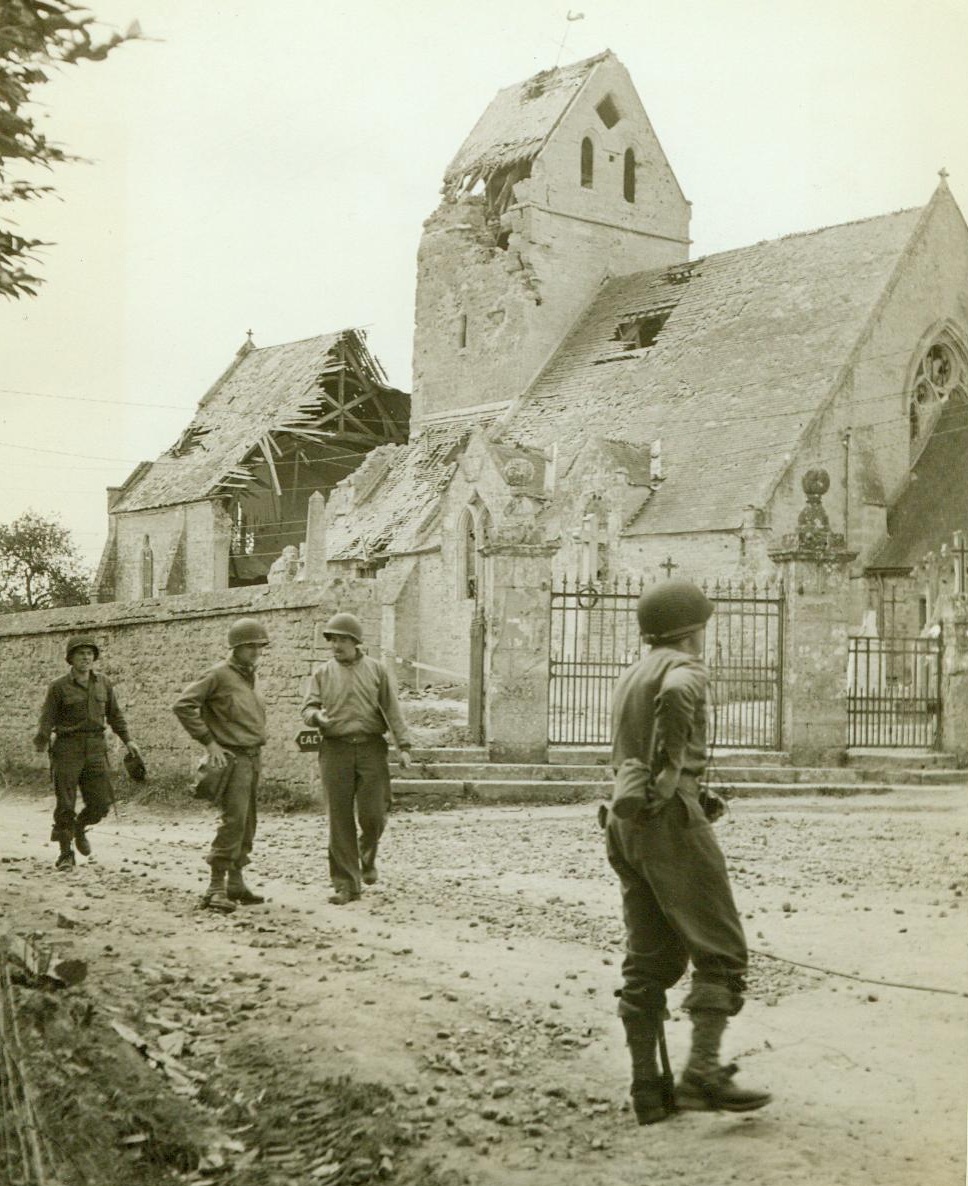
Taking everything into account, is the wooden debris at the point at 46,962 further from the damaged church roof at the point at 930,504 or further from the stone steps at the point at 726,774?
the damaged church roof at the point at 930,504

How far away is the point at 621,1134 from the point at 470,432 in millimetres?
20983

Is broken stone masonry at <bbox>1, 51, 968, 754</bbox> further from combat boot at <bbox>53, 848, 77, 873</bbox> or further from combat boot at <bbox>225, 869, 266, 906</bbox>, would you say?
combat boot at <bbox>225, 869, 266, 906</bbox>

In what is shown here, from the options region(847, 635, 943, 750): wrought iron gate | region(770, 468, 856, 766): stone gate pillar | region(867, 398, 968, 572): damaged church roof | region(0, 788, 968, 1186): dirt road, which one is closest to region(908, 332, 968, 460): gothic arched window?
region(867, 398, 968, 572): damaged church roof

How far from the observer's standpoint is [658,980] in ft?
13.2

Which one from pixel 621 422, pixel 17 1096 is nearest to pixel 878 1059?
pixel 17 1096

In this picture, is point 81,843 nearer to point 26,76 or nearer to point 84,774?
point 84,774

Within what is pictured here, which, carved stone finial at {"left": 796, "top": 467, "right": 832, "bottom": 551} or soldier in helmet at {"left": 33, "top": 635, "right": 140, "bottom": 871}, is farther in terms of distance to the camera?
carved stone finial at {"left": 796, "top": 467, "right": 832, "bottom": 551}

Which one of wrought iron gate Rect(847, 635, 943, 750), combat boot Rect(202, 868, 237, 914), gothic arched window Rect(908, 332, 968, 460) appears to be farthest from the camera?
gothic arched window Rect(908, 332, 968, 460)

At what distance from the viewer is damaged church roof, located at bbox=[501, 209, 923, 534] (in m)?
19.5

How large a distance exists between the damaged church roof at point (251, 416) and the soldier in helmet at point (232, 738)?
0.77 meters

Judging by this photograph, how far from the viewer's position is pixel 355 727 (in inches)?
268

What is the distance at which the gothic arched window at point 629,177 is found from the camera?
2216cm

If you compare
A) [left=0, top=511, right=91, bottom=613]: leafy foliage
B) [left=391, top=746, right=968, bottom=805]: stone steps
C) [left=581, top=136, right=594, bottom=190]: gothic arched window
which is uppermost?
[left=581, top=136, right=594, bottom=190]: gothic arched window

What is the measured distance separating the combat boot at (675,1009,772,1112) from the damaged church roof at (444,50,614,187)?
3469 millimetres
